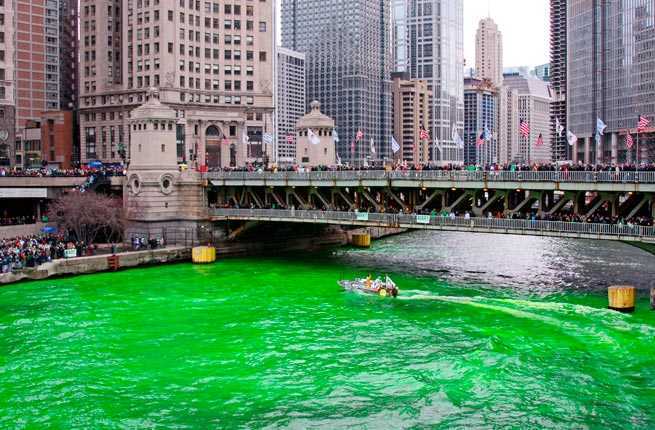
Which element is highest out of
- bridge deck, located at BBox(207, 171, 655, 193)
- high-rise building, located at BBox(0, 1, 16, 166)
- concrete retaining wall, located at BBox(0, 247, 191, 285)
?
high-rise building, located at BBox(0, 1, 16, 166)

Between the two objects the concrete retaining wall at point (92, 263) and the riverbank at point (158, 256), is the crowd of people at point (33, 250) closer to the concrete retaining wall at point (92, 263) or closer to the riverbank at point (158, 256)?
the concrete retaining wall at point (92, 263)

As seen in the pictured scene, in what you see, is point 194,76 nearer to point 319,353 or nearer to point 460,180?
point 460,180

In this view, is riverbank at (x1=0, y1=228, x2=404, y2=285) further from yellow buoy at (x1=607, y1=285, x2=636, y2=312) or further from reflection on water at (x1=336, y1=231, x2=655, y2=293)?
yellow buoy at (x1=607, y1=285, x2=636, y2=312)

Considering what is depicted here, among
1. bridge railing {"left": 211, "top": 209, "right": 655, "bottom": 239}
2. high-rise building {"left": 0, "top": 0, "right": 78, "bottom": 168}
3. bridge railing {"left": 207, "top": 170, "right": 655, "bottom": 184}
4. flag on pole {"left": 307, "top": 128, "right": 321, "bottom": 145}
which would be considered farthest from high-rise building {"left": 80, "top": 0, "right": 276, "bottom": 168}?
bridge railing {"left": 207, "top": 170, "right": 655, "bottom": 184}

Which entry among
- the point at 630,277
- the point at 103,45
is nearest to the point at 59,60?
the point at 103,45

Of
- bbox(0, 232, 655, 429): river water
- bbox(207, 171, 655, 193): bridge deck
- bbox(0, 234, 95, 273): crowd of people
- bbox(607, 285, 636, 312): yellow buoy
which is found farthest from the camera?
bbox(0, 234, 95, 273): crowd of people

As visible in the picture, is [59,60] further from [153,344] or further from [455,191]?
[153,344]
